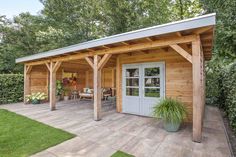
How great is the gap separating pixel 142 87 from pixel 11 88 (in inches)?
292

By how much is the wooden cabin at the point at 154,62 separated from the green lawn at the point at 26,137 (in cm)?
157

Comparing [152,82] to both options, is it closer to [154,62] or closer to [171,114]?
[154,62]

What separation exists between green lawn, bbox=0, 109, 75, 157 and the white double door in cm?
271

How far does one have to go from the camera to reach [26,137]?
3.63 meters

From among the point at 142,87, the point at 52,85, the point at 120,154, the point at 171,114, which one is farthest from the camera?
the point at 52,85

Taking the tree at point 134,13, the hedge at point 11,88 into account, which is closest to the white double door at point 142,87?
the hedge at point 11,88

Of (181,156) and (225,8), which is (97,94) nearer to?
(181,156)

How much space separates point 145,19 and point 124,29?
1853 mm

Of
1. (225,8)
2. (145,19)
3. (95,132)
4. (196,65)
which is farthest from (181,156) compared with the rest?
(145,19)

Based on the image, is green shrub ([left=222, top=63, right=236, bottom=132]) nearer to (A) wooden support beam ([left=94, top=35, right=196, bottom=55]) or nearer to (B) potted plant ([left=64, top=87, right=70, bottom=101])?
(A) wooden support beam ([left=94, top=35, right=196, bottom=55])

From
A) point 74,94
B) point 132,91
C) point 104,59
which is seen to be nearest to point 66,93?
point 74,94

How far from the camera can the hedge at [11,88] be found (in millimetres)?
8398

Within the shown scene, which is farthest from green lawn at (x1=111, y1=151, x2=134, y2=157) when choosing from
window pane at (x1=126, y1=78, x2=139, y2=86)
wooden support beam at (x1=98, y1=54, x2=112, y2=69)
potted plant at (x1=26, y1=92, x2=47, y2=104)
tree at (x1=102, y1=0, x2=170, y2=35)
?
tree at (x1=102, y1=0, x2=170, y2=35)

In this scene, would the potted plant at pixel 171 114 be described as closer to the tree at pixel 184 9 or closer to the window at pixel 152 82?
the window at pixel 152 82
